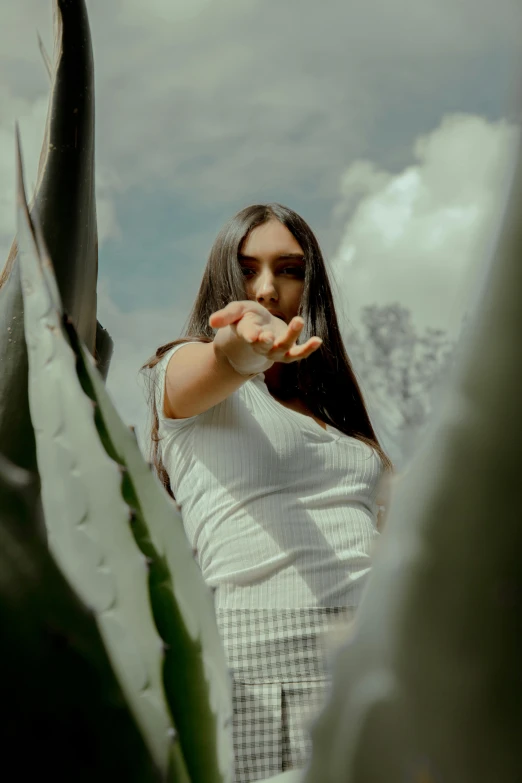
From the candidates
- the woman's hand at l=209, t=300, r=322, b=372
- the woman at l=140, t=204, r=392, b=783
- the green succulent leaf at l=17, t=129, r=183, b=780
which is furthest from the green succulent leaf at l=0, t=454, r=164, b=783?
the woman at l=140, t=204, r=392, b=783

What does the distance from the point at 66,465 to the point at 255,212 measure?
105cm

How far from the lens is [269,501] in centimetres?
95

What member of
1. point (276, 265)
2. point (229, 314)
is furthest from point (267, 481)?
point (229, 314)

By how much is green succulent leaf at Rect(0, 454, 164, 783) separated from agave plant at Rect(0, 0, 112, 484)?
56 millimetres

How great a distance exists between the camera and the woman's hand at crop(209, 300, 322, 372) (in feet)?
1.47

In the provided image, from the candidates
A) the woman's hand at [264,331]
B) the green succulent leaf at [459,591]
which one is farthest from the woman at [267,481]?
the green succulent leaf at [459,591]

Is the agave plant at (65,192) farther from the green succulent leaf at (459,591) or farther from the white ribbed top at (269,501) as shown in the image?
the white ribbed top at (269,501)

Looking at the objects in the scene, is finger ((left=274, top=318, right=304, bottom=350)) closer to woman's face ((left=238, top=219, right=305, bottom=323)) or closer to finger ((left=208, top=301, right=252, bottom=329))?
finger ((left=208, top=301, right=252, bottom=329))

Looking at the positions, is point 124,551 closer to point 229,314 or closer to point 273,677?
point 229,314

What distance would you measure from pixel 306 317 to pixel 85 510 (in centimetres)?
103

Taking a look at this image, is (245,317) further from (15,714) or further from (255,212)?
(255,212)

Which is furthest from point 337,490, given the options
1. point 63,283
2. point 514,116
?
point 514,116

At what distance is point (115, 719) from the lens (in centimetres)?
17

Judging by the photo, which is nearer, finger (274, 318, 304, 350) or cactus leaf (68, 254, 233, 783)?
cactus leaf (68, 254, 233, 783)
